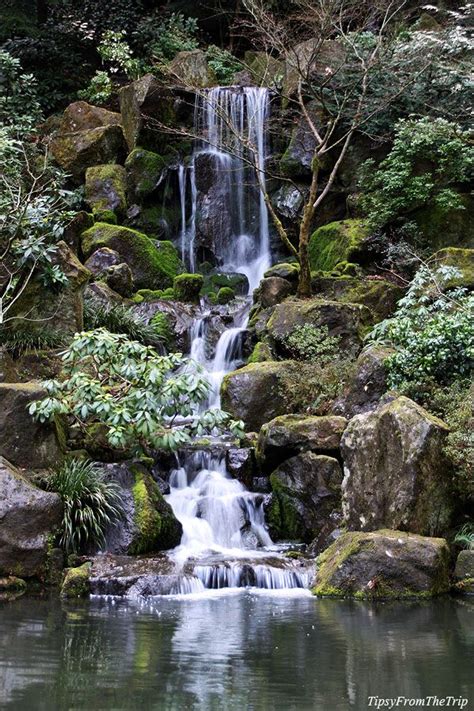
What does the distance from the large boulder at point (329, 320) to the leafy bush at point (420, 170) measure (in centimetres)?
369

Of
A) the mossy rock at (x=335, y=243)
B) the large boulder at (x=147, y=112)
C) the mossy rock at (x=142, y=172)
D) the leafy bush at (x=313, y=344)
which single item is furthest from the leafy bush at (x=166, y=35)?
the leafy bush at (x=313, y=344)

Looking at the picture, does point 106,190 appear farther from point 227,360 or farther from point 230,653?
point 230,653

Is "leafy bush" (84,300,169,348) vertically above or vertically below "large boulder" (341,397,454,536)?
above

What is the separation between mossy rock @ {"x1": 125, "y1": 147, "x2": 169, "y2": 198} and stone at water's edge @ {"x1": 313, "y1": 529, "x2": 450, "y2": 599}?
1472 centimetres

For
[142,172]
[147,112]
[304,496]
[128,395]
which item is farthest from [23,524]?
[147,112]

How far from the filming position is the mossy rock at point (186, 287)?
18.6m

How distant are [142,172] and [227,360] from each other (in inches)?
304

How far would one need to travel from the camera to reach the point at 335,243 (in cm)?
1891

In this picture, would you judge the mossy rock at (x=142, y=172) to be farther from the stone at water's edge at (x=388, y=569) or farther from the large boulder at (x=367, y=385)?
the stone at water's edge at (x=388, y=569)

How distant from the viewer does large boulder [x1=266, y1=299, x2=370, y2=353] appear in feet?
50.3

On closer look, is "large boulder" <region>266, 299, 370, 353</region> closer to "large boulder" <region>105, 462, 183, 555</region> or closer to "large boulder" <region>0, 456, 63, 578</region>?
"large boulder" <region>105, 462, 183, 555</region>

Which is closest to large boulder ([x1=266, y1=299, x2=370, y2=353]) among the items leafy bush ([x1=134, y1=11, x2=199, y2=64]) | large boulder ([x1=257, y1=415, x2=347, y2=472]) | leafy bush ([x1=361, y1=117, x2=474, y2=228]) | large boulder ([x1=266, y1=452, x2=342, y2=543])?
large boulder ([x1=257, y1=415, x2=347, y2=472])

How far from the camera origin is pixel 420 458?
9750 millimetres

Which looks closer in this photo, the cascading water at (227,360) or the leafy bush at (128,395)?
the cascading water at (227,360)
